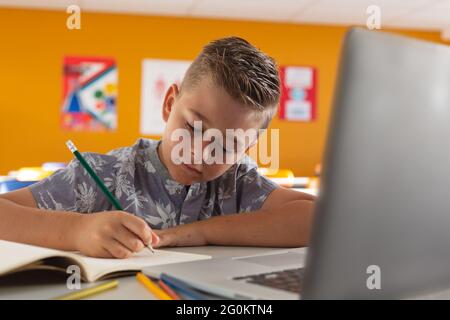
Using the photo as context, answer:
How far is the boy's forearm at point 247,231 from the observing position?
93 centimetres

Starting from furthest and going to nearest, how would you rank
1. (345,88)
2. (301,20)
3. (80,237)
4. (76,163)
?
(301,20), (76,163), (80,237), (345,88)

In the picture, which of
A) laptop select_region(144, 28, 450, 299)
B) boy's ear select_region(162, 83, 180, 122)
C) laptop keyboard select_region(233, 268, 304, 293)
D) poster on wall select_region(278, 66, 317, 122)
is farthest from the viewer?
poster on wall select_region(278, 66, 317, 122)

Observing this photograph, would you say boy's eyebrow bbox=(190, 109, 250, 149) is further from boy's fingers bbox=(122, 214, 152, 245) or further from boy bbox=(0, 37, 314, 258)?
boy's fingers bbox=(122, 214, 152, 245)

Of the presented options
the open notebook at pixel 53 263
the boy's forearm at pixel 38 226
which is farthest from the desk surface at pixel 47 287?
the boy's forearm at pixel 38 226

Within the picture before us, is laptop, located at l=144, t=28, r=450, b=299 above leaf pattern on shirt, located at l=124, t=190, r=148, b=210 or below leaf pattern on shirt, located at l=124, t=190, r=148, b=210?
above

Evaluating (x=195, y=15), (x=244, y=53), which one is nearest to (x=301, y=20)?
(x=195, y=15)

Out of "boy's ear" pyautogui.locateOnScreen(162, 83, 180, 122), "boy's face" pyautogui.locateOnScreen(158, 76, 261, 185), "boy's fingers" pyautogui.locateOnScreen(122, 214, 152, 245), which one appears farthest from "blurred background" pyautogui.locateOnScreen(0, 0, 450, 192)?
"boy's fingers" pyautogui.locateOnScreen(122, 214, 152, 245)

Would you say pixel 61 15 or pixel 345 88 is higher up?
pixel 61 15

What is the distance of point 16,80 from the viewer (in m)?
4.79

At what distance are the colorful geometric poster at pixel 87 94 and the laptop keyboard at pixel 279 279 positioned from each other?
4409mm

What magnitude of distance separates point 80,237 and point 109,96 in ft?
13.9

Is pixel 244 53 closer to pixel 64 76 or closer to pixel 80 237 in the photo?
pixel 80 237

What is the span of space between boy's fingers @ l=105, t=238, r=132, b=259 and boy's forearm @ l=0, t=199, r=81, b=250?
0.08 metres

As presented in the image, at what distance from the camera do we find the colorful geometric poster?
189 inches
